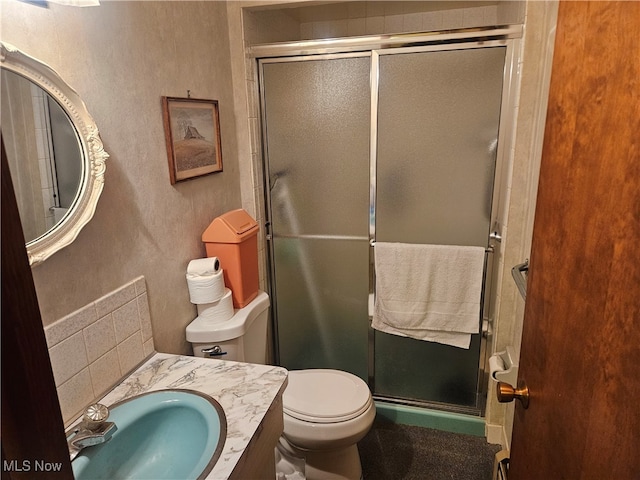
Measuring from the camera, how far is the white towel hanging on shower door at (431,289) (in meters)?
2.05

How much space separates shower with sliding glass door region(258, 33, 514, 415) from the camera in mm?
1900

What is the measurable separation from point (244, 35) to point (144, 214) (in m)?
1.03

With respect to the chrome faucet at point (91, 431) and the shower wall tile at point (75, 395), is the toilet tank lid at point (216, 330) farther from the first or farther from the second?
the chrome faucet at point (91, 431)

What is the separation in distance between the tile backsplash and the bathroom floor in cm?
122

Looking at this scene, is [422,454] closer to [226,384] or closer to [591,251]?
[226,384]

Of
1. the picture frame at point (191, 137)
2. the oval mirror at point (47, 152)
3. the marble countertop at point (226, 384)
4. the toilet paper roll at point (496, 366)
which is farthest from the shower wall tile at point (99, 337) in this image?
the toilet paper roll at point (496, 366)

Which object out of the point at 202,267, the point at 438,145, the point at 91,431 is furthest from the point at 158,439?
the point at 438,145

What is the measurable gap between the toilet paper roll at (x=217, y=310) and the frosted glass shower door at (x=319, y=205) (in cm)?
66

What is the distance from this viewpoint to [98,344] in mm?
1262

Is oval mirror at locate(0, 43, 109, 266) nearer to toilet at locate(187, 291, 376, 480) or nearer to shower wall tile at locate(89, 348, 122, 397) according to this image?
shower wall tile at locate(89, 348, 122, 397)

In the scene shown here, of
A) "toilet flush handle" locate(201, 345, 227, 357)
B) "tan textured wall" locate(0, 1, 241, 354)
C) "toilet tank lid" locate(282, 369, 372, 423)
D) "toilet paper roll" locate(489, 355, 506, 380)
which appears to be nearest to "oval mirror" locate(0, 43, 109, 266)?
"tan textured wall" locate(0, 1, 241, 354)

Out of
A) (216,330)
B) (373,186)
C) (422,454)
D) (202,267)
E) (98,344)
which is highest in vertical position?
(373,186)

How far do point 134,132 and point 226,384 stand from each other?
2.70 feet

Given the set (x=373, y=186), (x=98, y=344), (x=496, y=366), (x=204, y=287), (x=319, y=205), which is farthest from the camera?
(x=319, y=205)
